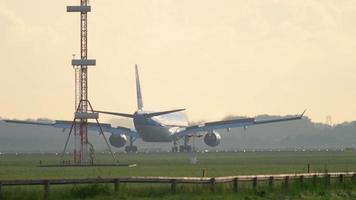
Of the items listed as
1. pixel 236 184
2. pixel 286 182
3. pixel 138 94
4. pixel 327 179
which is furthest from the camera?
pixel 138 94

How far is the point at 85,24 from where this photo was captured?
11206 cm

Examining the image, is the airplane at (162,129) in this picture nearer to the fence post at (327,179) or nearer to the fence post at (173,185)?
the fence post at (327,179)

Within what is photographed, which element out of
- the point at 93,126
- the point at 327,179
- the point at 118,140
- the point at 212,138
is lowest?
the point at 327,179

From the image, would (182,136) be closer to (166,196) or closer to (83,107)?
(83,107)

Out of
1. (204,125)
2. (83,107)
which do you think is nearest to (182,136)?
(204,125)

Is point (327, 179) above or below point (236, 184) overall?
above

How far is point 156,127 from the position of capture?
186000 mm

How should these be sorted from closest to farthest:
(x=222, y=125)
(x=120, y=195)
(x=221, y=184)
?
(x=120, y=195) → (x=221, y=184) → (x=222, y=125)

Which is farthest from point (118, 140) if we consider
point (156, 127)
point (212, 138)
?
point (212, 138)

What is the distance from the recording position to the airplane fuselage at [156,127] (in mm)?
182125

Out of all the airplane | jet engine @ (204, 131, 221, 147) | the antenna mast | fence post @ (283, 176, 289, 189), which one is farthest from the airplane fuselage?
fence post @ (283, 176, 289, 189)

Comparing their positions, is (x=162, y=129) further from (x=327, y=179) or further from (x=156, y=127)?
(x=327, y=179)

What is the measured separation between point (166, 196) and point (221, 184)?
375 centimetres

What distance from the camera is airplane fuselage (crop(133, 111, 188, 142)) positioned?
182 metres
